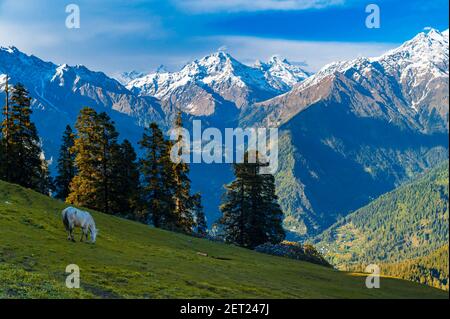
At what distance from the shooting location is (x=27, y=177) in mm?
66438

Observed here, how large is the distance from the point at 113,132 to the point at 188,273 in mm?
40687

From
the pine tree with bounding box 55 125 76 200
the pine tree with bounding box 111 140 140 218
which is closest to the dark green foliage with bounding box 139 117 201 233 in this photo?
the pine tree with bounding box 111 140 140 218

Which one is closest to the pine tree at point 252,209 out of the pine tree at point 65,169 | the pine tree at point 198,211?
the pine tree at point 198,211

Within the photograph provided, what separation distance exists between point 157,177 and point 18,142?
20.5 meters

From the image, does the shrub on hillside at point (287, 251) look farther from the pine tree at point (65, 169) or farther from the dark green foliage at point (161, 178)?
the pine tree at point (65, 169)

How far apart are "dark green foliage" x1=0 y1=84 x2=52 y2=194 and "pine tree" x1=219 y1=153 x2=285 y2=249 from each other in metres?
30.0

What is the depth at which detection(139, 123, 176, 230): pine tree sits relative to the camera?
66.9 metres

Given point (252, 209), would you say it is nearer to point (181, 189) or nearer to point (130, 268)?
point (181, 189)

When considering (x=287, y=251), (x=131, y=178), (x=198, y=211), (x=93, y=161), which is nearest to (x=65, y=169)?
(x=131, y=178)

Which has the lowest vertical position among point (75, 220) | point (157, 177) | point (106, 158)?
point (75, 220)

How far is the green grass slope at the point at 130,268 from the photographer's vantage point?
22.0 metres

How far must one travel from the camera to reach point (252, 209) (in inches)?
2847

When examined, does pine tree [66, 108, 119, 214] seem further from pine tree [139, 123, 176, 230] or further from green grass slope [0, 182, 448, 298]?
green grass slope [0, 182, 448, 298]
